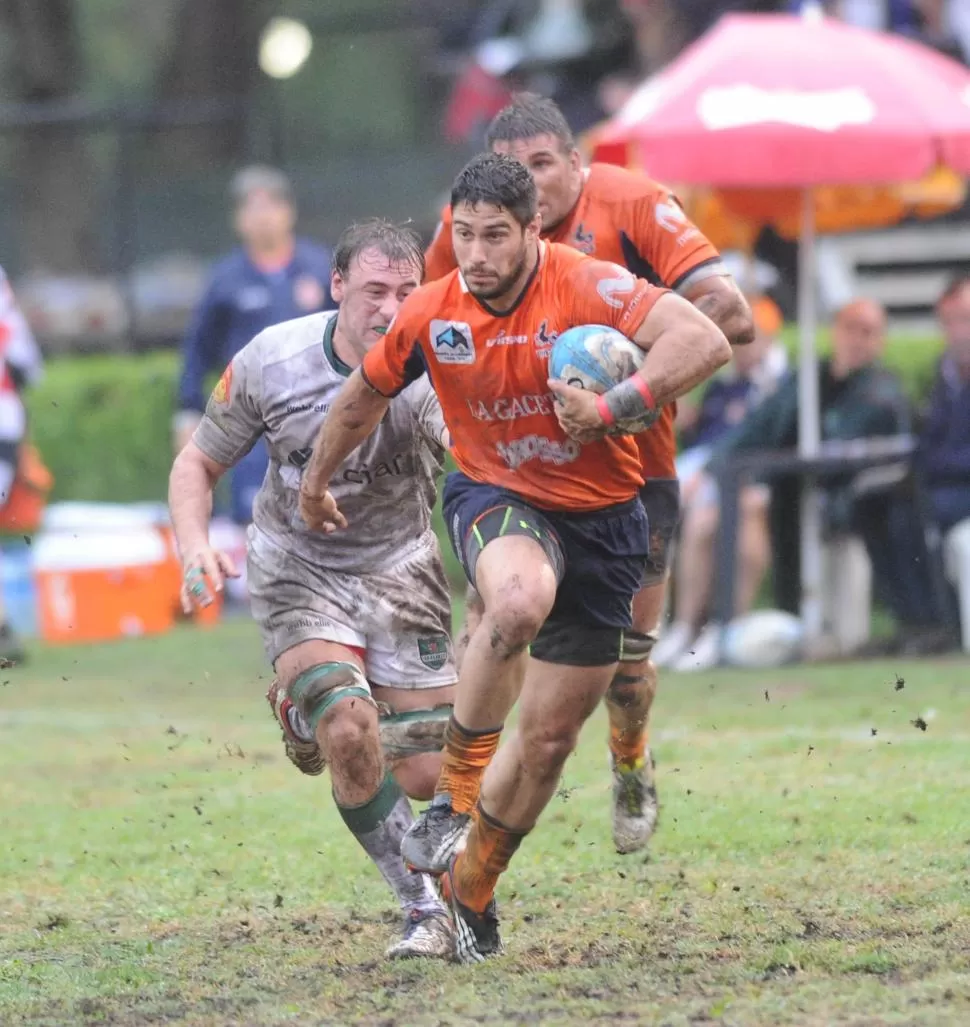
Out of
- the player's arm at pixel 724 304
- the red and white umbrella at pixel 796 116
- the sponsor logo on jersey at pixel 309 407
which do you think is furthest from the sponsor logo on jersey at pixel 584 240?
the red and white umbrella at pixel 796 116

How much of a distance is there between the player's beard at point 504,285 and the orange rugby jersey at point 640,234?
4.47ft

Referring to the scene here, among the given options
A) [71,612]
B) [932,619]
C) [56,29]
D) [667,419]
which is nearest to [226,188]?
[71,612]

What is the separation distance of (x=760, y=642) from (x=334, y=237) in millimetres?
7774

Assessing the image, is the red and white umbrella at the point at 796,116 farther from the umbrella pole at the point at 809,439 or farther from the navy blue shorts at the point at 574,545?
the navy blue shorts at the point at 574,545

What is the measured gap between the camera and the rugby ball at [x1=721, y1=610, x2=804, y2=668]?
12328 mm

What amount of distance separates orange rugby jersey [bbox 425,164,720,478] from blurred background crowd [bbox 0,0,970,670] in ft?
11.6

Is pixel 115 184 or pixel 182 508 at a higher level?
pixel 115 184

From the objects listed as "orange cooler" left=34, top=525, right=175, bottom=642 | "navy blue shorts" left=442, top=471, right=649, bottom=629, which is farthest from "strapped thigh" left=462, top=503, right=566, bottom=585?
"orange cooler" left=34, top=525, right=175, bottom=642

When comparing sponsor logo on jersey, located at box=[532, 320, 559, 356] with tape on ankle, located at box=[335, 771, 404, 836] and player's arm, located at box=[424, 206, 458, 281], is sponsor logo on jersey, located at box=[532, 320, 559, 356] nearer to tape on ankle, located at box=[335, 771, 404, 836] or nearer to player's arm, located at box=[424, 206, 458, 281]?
tape on ankle, located at box=[335, 771, 404, 836]

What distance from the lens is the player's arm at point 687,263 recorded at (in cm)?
680

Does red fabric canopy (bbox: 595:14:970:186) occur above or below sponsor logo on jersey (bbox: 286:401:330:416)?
above

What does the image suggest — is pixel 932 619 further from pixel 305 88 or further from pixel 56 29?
pixel 56 29

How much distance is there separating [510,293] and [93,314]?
1457 centimetres

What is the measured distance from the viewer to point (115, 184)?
745 inches
